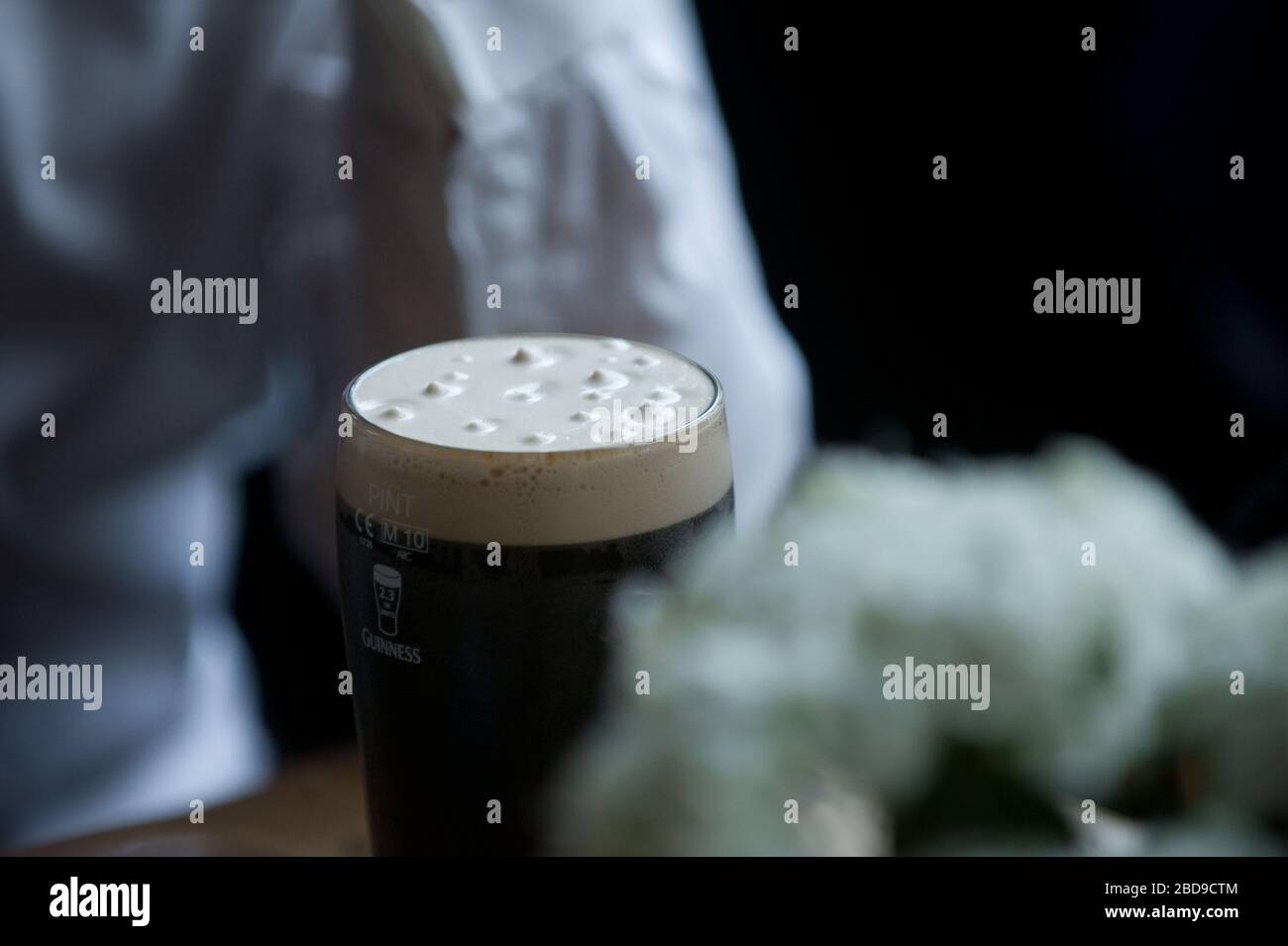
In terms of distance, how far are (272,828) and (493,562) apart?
221 mm

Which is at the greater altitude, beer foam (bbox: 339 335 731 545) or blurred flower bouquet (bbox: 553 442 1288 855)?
blurred flower bouquet (bbox: 553 442 1288 855)

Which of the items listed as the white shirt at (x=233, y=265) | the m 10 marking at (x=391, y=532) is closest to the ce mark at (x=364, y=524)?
the m 10 marking at (x=391, y=532)

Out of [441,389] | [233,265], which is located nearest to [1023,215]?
[233,265]

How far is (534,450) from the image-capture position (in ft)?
1.28

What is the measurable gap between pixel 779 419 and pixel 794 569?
26.2 inches

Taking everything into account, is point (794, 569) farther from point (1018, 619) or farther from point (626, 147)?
point (626, 147)

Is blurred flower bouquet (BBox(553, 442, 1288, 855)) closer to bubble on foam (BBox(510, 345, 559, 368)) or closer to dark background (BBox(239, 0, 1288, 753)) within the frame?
bubble on foam (BBox(510, 345, 559, 368))

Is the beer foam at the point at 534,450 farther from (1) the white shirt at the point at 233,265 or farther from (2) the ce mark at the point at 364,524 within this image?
(1) the white shirt at the point at 233,265

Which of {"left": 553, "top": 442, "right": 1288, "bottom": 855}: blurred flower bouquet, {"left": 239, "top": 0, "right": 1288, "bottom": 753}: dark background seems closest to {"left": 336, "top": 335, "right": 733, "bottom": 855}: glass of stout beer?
{"left": 553, "top": 442, "right": 1288, "bottom": 855}: blurred flower bouquet

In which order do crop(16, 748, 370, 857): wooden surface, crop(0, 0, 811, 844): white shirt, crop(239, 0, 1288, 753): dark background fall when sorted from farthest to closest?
crop(239, 0, 1288, 753): dark background
crop(0, 0, 811, 844): white shirt
crop(16, 748, 370, 857): wooden surface

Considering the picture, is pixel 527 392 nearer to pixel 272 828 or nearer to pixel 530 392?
pixel 530 392

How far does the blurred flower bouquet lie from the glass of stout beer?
0.56 ft

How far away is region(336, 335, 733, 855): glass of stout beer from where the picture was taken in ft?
1.27
